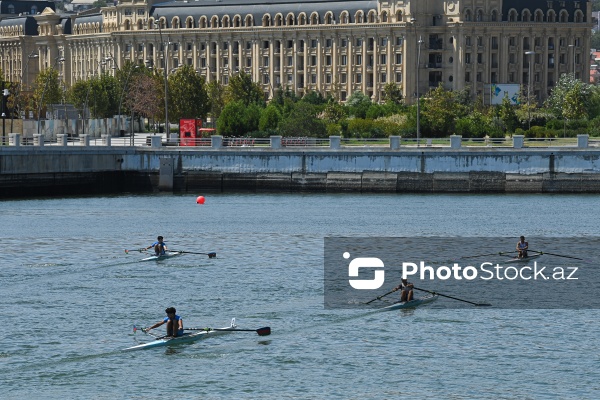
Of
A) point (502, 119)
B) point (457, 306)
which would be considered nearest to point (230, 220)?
point (457, 306)

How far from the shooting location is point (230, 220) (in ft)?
350

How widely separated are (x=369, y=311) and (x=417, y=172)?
55382 millimetres

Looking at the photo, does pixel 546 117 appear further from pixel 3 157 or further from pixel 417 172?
pixel 3 157

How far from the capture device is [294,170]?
12825 centimetres

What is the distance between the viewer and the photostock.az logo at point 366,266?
78125 mm

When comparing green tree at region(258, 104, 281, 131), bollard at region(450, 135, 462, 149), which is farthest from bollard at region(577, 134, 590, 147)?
green tree at region(258, 104, 281, 131)

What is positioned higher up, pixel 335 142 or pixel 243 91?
pixel 243 91

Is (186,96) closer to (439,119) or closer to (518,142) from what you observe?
(439,119)

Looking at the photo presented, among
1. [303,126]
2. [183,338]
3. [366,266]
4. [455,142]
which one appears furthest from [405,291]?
[303,126]

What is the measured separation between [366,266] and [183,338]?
22084mm

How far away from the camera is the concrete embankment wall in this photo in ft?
405

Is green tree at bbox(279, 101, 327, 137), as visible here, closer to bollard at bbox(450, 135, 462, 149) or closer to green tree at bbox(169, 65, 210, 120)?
bollard at bbox(450, 135, 462, 149)

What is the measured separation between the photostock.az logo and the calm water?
6.02ft

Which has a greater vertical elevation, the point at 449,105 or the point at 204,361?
the point at 449,105
